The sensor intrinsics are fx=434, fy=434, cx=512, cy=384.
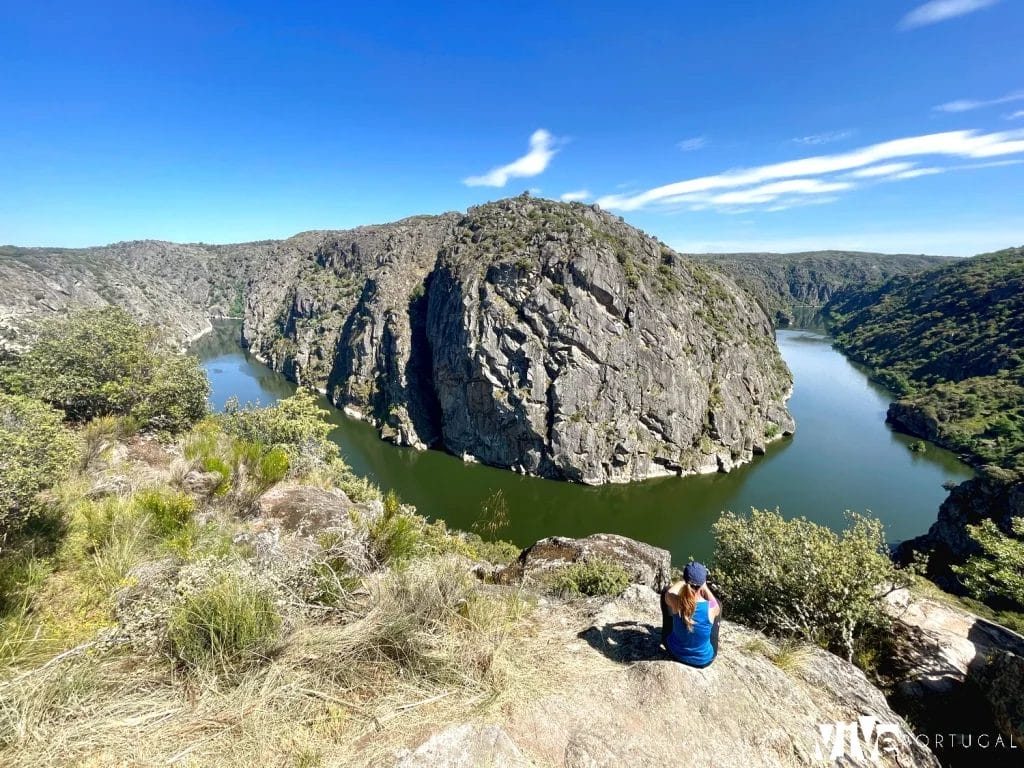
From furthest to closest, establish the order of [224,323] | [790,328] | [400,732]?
[790,328] → [224,323] → [400,732]

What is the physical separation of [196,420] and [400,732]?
15.3 metres

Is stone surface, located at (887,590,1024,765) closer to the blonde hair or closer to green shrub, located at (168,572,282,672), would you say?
the blonde hair

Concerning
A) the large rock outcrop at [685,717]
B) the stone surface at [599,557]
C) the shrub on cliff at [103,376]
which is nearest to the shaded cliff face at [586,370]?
the stone surface at [599,557]

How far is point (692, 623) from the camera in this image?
4.34 metres

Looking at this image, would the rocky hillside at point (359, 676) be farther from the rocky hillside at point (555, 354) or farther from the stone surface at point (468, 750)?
the rocky hillside at point (555, 354)

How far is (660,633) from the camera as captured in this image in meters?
5.11

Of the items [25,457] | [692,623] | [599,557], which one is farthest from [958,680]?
[25,457]

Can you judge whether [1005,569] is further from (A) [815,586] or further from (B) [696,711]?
(B) [696,711]

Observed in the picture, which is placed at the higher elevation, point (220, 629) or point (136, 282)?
point (136, 282)

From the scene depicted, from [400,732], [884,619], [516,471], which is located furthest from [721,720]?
[516,471]

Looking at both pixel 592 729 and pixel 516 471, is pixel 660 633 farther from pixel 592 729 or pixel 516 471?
pixel 516 471

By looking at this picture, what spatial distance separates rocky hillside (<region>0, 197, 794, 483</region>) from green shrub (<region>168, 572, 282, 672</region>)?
131 feet

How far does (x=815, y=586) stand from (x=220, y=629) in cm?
814

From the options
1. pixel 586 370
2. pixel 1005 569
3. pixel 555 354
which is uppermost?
pixel 555 354
